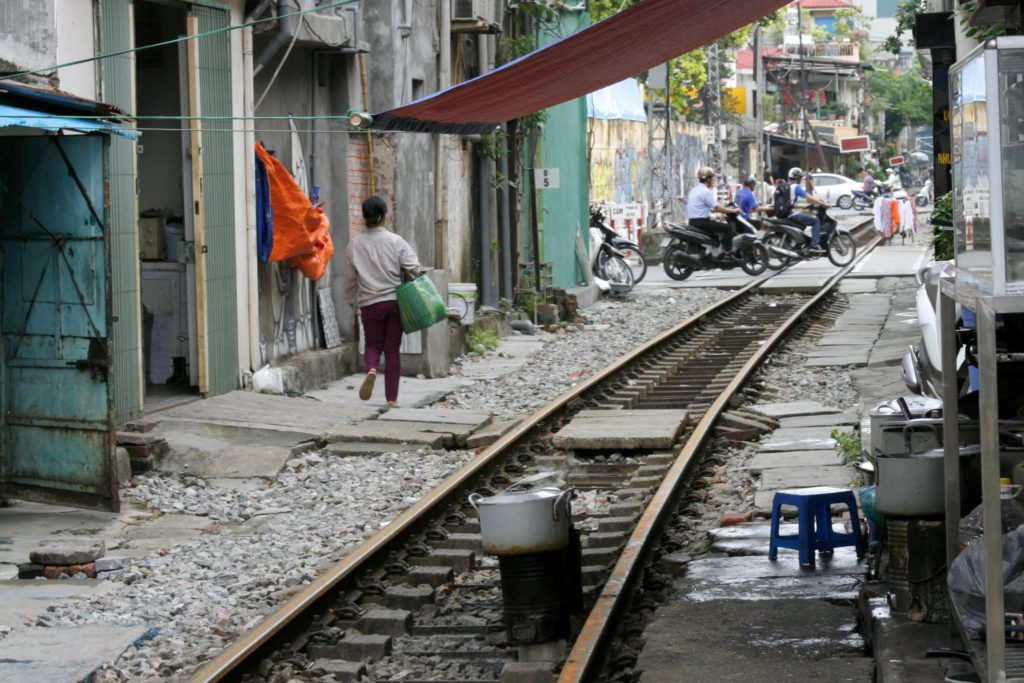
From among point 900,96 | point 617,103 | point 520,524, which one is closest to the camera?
point 520,524

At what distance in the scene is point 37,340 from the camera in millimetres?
9500

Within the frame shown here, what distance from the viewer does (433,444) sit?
11.5 meters

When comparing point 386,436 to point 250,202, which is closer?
point 386,436

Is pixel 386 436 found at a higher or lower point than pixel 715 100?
lower

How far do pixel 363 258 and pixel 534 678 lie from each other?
742 cm

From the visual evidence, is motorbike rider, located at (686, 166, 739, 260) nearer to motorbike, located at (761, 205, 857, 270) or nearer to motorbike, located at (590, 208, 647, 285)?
motorbike, located at (761, 205, 857, 270)

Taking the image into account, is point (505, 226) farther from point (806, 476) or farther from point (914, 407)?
point (914, 407)

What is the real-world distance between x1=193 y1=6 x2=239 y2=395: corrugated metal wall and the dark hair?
1119mm

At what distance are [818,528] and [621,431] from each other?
3.72 meters

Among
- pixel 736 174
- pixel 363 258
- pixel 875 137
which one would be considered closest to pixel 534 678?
pixel 363 258

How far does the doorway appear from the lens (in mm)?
13109

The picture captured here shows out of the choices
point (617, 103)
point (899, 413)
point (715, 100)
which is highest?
point (715, 100)

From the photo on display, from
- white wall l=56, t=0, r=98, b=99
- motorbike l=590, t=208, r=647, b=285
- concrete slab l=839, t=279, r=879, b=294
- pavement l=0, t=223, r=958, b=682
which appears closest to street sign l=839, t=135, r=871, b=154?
concrete slab l=839, t=279, r=879, b=294

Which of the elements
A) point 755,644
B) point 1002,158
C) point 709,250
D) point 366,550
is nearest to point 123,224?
point 366,550
